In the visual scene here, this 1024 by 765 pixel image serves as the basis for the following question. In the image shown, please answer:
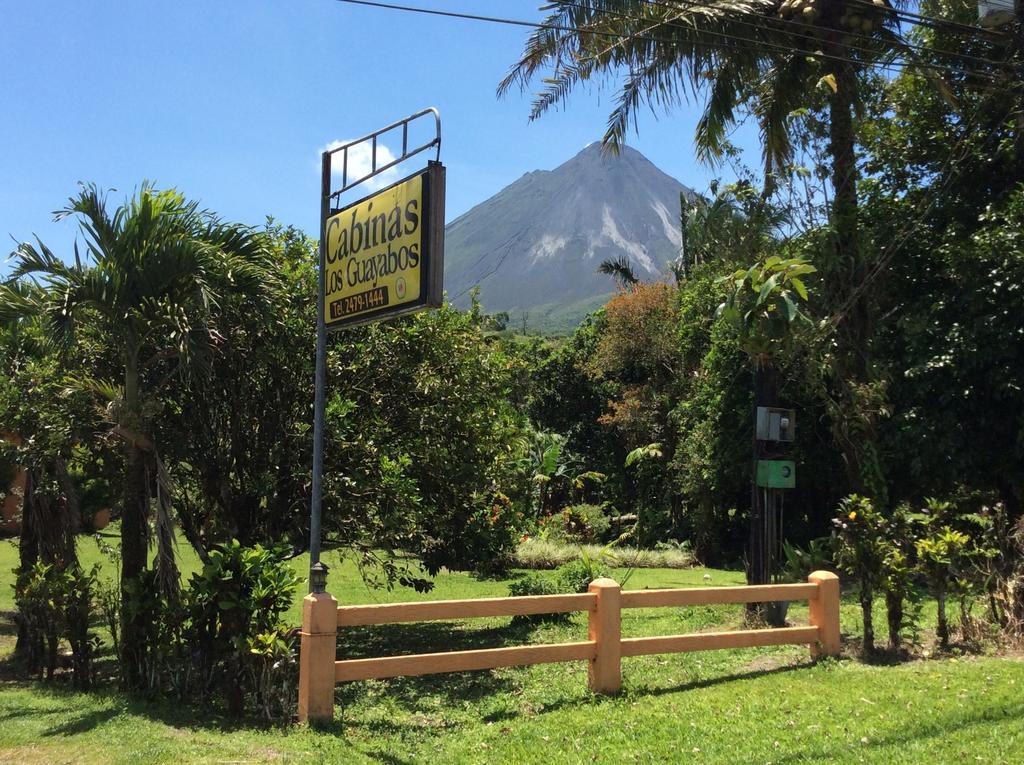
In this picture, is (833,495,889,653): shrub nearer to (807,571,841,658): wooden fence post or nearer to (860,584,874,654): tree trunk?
(860,584,874,654): tree trunk

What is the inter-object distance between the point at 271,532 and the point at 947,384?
11335 mm

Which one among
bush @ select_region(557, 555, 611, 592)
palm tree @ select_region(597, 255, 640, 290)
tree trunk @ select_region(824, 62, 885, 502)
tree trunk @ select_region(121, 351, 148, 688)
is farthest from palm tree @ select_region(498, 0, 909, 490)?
palm tree @ select_region(597, 255, 640, 290)

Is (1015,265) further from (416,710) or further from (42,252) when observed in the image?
(42,252)

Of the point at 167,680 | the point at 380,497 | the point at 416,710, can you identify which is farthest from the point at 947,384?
the point at 167,680

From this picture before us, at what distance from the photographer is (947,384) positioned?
14.7 m

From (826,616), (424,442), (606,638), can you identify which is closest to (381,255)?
(606,638)

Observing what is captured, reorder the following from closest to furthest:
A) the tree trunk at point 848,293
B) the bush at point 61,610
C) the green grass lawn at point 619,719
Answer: the green grass lawn at point 619,719, the bush at point 61,610, the tree trunk at point 848,293

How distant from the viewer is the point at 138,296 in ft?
29.6

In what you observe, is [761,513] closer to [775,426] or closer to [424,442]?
[775,426]

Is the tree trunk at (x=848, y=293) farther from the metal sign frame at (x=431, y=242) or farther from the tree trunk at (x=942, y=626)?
the metal sign frame at (x=431, y=242)

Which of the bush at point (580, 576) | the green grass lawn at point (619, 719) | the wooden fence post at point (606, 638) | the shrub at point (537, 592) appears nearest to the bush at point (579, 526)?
the bush at point (580, 576)

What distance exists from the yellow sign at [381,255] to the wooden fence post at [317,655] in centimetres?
241

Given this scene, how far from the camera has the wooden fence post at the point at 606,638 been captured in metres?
7.88

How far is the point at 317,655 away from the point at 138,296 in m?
4.49
